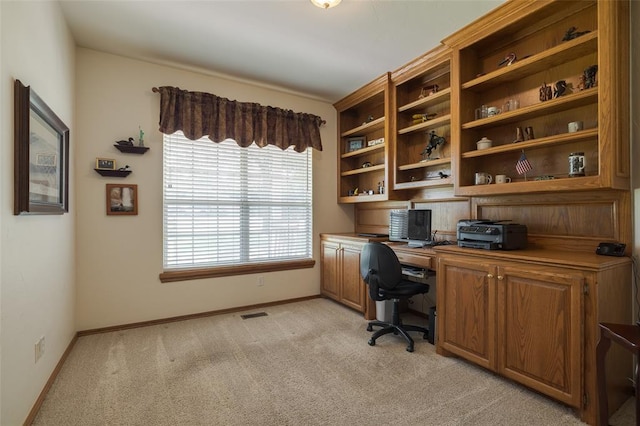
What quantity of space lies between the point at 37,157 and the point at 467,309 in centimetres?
307

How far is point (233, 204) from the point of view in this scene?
3705 millimetres

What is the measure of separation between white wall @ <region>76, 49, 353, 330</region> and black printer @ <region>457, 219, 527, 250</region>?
2.63m

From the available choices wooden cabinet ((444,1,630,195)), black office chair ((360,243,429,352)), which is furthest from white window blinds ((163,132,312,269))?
wooden cabinet ((444,1,630,195))

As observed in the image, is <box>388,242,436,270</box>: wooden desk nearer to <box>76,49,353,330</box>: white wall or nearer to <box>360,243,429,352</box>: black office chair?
<box>360,243,429,352</box>: black office chair

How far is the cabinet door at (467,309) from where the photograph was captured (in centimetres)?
218

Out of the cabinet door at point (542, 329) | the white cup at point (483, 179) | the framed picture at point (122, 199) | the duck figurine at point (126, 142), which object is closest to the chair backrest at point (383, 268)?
the cabinet door at point (542, 329)

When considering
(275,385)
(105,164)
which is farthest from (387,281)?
(105,164)

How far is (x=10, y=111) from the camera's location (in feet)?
4.98

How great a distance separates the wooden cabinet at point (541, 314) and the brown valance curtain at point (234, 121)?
2527mm

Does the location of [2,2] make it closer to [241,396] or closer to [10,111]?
[10,111]

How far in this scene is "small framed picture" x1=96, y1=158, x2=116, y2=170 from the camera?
9.66 ft

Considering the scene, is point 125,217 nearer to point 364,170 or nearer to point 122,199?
point 122,199

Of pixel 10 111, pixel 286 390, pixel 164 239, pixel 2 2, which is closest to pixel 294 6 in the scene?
pixel 2 2

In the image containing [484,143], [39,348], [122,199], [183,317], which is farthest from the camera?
[183,317]
